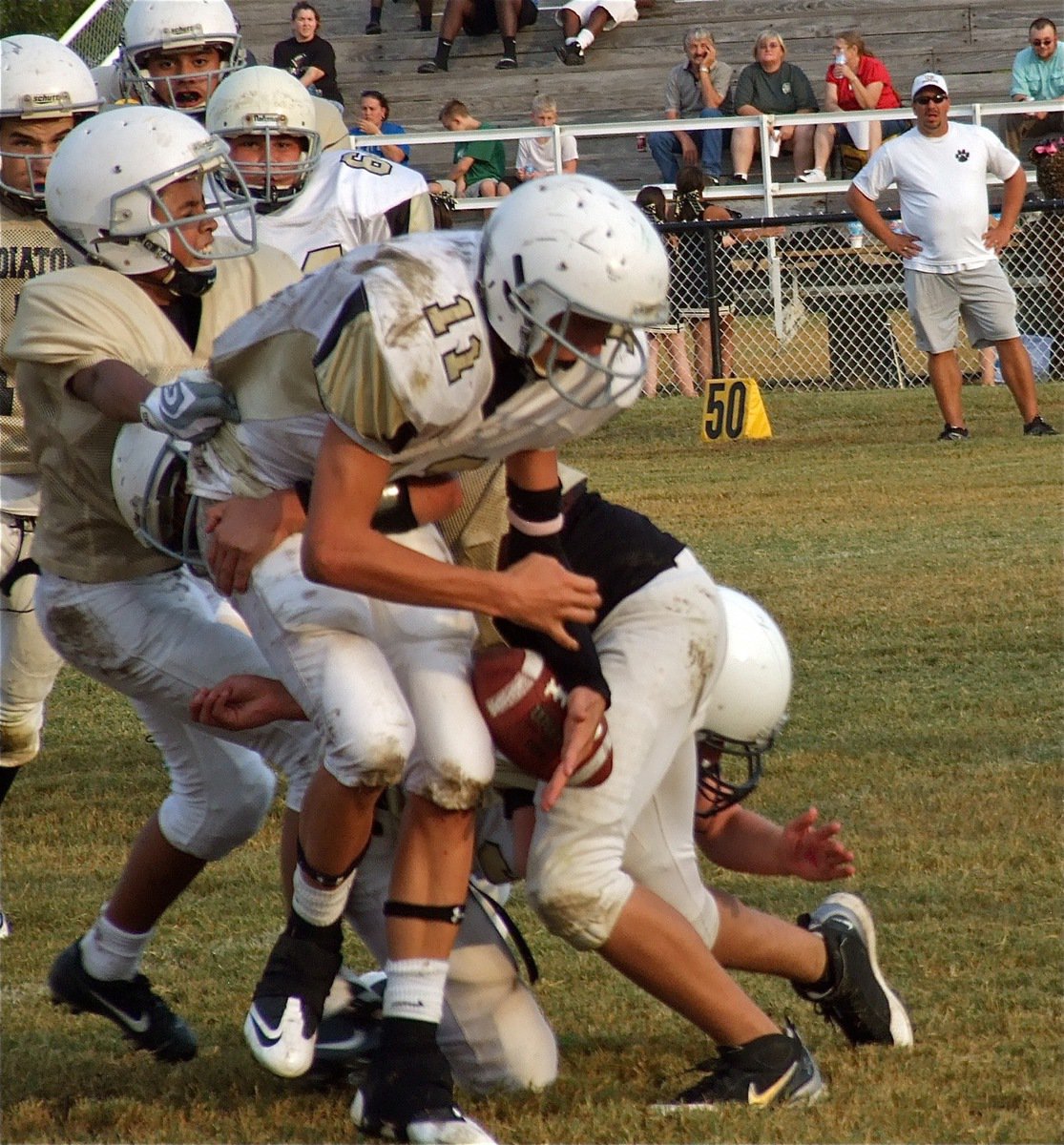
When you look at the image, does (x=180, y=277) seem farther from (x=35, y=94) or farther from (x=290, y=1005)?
(x=290, y=1005)

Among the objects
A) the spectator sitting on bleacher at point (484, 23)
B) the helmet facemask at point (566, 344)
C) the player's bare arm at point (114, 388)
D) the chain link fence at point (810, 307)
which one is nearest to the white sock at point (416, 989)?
the helmet facemask at point (566, 344)

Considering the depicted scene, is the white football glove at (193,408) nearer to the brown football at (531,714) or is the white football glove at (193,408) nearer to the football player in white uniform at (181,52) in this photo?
the brown football at (531,714)

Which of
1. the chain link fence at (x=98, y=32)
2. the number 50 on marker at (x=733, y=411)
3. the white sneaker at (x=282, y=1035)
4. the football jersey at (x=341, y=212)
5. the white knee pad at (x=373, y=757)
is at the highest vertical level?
the football jersey at (x=341, y=212)

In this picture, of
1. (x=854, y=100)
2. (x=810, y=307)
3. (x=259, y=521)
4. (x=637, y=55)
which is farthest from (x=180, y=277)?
(x=637, y=55)

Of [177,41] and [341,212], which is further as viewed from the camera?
[177,41]

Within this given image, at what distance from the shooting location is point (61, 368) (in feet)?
12.7

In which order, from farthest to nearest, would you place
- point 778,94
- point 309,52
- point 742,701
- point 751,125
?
point 309,52, point 778,94, point 751,125, point 742,701

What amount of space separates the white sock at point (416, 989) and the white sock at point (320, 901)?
171 millimetres

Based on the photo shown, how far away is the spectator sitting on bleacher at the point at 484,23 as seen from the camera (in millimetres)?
19109

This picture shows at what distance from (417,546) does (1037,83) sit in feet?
46.4

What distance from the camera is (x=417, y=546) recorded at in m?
3.33

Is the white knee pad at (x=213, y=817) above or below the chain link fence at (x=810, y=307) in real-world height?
above

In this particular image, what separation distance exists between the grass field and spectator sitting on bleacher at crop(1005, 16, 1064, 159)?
25.1ft

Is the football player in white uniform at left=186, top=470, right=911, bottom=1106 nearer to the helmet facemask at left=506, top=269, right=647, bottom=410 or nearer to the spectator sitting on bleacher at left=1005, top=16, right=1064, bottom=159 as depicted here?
the helmet facemask at left=506, top=269, right=647, bottom=410
